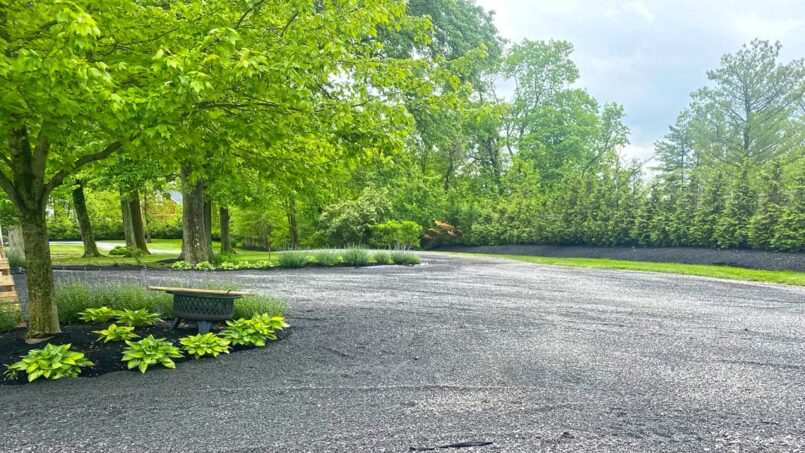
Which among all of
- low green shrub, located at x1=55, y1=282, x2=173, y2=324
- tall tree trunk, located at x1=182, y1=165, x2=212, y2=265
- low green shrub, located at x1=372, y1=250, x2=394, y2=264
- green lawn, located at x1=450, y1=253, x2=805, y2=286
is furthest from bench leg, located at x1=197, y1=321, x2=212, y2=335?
green lawn, located at x1=450, y1=253, x2=805, y2=286

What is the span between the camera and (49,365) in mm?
3617

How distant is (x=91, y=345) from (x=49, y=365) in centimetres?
91

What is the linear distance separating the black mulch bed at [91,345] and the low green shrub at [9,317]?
124 millimetres

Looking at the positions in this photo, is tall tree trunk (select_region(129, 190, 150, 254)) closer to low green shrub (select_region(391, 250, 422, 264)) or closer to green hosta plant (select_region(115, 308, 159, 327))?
low green shrub (select_region(391, 250, 422, 264))

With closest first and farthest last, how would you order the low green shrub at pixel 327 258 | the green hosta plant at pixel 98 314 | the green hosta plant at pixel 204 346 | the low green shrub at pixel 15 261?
the green hosta plant at pixel 204 346 → the green hosta plant at pixel 98 314 → the low green shrub at pixel 15 261 → the low green shrub at pixel 327 258

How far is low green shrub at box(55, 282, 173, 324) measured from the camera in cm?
544

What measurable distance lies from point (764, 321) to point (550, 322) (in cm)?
284

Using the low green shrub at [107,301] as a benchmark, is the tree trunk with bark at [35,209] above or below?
above

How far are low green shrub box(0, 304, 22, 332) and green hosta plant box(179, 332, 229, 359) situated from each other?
2.35m

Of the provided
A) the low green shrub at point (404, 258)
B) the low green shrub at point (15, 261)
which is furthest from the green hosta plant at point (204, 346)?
the low green shrub at point (404, 258)

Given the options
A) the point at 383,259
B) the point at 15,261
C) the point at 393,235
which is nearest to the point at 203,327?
the point at 15,261

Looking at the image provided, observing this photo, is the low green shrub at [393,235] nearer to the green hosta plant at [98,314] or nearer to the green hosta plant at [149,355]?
the green hosta plant at [98,314]

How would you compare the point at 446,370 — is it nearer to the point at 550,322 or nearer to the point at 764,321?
the point at 550,322

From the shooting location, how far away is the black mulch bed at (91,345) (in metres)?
3.87
